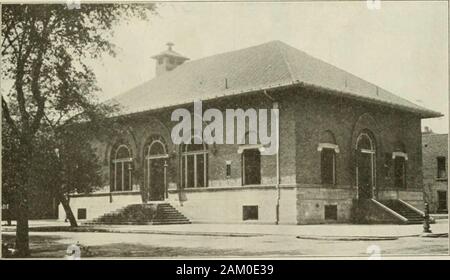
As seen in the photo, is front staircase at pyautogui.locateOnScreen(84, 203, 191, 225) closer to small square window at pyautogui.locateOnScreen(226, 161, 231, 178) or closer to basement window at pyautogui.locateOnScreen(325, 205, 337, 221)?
small square window at pyautogui.locateOnScreen(226, 161, 231, 178)

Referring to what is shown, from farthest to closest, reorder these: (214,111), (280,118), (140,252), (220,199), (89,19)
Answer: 1. (220,199)
2. (280,118)
3. (214,111)
4. (89,19)
5. (140,252)

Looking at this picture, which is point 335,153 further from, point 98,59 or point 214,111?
point 98,59

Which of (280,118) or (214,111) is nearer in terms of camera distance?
(214,111)

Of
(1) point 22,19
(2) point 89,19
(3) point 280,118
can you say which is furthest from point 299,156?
(1) point 22,19

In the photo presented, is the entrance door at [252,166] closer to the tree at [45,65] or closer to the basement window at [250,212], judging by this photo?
the basement window at [250,212]

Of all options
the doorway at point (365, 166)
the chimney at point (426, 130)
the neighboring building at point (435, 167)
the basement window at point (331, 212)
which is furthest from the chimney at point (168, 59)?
the chimney at point (426, 130)

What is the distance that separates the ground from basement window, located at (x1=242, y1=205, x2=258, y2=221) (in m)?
1.47

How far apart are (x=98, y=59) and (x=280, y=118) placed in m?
6.03

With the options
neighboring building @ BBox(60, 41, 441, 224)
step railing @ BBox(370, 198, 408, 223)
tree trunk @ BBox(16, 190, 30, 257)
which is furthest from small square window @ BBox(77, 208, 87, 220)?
step railing @ BBox(370, 198, 408, 223)

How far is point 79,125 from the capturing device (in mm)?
16922

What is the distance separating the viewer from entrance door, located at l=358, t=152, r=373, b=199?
860 inches

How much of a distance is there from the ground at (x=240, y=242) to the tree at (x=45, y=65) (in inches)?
66.9

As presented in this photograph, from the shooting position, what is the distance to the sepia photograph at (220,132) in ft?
49.3
